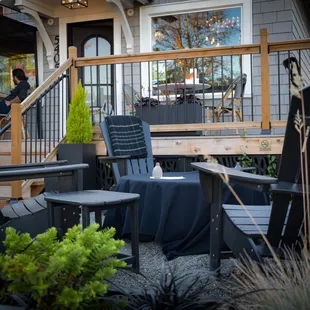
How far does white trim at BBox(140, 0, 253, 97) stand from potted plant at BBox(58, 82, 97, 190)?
110 inches

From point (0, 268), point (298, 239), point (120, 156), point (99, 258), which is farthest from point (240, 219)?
point (120, 156)

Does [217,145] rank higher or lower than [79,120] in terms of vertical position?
lower

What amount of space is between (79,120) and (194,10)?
3.55 meters

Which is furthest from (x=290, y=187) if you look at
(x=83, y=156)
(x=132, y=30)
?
(x=132, y=30)

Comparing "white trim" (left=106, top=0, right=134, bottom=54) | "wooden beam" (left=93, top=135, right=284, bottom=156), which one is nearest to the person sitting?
"white trim" (left=106, top=0, right=134, bottom=54)

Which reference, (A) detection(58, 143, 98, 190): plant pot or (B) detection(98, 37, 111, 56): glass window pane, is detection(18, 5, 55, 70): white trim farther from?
(A) detection(58, 143, 98, 190): plant pot

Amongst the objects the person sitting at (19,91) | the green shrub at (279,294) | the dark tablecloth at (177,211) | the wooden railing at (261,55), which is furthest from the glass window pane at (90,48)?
the green shrub at (279,294)

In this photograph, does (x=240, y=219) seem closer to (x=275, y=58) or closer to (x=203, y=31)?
(x=275, y=58)

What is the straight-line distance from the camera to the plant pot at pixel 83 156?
18.0 feet

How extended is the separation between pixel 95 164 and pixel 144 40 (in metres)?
3.23

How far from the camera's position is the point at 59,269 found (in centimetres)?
160

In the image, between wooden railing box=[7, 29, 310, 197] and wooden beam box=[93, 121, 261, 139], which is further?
wooden beam box=[93, 121, 261, 139]

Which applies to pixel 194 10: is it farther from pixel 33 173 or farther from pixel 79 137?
pixel 33 173

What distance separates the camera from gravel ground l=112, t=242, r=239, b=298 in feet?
7.81
